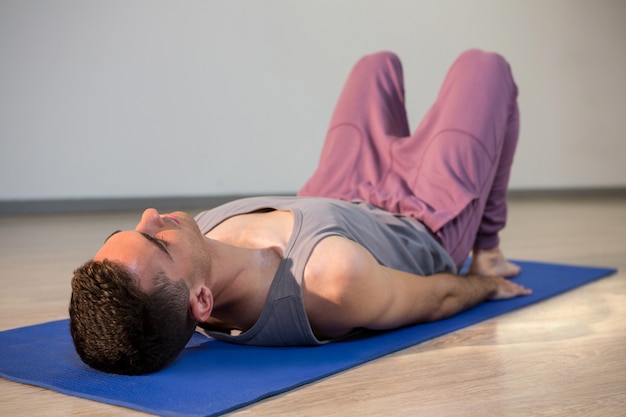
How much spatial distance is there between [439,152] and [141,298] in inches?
49.1

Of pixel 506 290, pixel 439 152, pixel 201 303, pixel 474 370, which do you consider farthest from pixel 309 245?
pixel 506 290

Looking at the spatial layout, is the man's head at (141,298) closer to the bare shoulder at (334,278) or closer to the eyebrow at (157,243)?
the eyebrow at (157,243)

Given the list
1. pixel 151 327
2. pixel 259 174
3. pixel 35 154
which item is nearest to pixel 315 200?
pixel 151 327

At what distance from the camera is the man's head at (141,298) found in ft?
4.85

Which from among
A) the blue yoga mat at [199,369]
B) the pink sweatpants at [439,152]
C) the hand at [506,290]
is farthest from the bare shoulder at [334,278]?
the hand at [506,290]

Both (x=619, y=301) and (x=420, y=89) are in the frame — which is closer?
(x=619, y=301)

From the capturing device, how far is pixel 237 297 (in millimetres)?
1809

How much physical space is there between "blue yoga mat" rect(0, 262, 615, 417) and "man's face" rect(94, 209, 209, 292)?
201 mm

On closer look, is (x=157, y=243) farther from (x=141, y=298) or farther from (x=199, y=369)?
(x=199, y=369)

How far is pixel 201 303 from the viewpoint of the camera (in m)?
1.64

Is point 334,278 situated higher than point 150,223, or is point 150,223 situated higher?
point 150,223

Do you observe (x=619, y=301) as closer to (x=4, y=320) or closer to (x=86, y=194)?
(x=4, y=320)

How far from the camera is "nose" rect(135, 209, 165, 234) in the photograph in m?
1.59

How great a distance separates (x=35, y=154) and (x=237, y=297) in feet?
11.8
